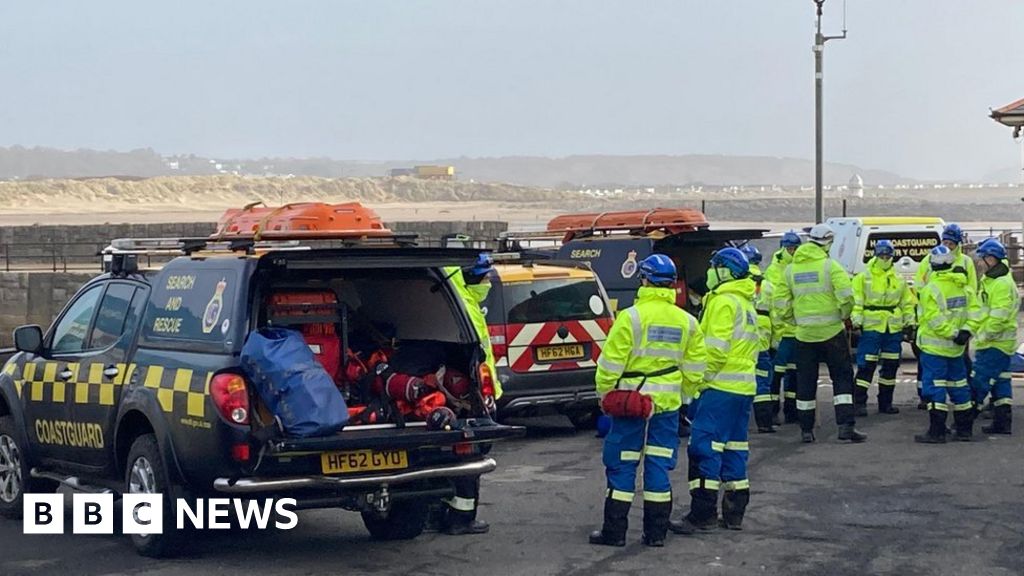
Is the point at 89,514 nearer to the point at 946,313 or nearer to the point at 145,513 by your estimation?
the point at 145,513

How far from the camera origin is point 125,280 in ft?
31.5

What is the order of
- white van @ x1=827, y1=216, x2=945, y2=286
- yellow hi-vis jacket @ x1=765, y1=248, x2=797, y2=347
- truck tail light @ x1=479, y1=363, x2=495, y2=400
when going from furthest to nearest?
1. white van @ x1=827, y1=216, x2=945, y2=286
2. yellow hi-vis jacket @ x1=765, y1=248, x2=797, y2=347
3. truck tail light @ x1=479, y1=363, x2=495, y2=400

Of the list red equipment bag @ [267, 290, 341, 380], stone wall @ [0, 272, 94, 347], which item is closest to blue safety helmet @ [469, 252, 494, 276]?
red equipment bag @ [267, 290, 341, 380]

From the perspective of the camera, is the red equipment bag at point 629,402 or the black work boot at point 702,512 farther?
the black work boot at point 702,512

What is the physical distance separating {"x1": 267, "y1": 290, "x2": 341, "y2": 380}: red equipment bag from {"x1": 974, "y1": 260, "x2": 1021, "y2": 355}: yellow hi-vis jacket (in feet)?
21.6

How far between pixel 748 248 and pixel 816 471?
3017 mm

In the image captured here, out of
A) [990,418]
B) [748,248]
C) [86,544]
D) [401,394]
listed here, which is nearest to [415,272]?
[401,394]

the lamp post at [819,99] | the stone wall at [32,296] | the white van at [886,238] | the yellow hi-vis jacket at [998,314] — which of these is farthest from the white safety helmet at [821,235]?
the stone wall at [32,296]

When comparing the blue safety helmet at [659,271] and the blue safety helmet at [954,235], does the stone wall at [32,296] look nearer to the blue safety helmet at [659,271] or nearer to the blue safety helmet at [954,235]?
the blue safety helmet at [954,235]

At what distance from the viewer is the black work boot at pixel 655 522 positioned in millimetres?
9109

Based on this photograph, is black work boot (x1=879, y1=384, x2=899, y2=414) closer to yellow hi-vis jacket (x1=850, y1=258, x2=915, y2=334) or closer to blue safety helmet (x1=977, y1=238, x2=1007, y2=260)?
yellow hi-vis jacket (x1=850, y1=258, x2=915, y2=334)

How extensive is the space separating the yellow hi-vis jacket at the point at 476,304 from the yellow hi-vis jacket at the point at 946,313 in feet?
12.3

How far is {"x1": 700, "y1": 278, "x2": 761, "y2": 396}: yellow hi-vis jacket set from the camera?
962 cm

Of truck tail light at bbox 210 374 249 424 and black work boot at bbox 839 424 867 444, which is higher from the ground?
truck tail light at bbox 210 374 249 424
